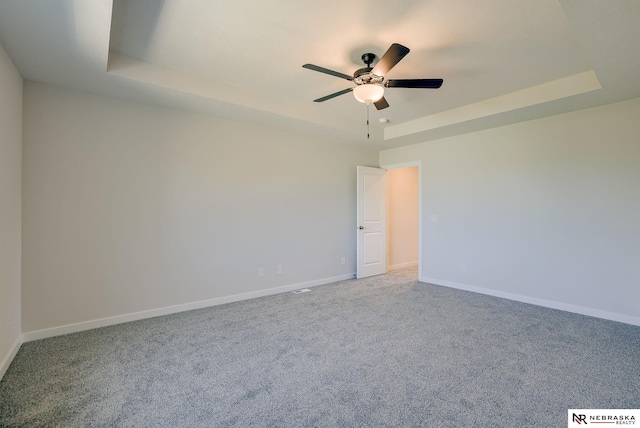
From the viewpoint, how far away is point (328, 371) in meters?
2.33

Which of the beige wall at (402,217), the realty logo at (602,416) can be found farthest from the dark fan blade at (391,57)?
the beige wall at (402,217)

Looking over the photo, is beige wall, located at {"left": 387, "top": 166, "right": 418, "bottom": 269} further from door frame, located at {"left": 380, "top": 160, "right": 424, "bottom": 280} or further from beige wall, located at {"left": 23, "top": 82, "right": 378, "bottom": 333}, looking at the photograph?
beige wall, located at {"left": 23, "top": 82, "right": 378, "bottom": 333}

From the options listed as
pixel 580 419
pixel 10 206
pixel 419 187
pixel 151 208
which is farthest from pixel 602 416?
pixel 10 206

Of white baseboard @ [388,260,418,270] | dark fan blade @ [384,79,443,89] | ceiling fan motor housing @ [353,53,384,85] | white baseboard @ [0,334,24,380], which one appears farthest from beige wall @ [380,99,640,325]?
white baseboard @ [0,334,24,380]

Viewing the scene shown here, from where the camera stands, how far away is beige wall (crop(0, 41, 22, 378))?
2.34 meters

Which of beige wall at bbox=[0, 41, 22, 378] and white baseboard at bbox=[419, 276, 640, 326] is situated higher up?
beige wall at bbox=[0, 41, 22, 378]

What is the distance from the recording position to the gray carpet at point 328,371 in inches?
72.7

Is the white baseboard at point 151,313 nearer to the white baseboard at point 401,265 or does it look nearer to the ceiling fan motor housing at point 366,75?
the white baseboard at point 401,265

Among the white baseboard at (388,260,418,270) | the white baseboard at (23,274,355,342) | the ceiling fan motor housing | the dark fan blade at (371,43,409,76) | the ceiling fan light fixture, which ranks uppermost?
the ceiling fan motor housing

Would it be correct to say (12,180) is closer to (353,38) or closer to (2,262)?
(2,262)

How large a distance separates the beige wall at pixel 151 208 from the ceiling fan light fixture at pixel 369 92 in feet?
6.70

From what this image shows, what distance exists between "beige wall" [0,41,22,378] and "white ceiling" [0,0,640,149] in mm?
270

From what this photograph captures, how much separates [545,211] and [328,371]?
361 centimetres

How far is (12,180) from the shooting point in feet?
8.54
